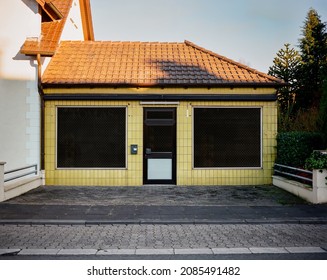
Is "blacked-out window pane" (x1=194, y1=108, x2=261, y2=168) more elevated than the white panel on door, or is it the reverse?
"blacked-out window pane" (x1=194, y1=108, x2=261, y2=168)

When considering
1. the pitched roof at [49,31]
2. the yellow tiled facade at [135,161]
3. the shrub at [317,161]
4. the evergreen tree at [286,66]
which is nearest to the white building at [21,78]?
the pitched roof at [49,31]

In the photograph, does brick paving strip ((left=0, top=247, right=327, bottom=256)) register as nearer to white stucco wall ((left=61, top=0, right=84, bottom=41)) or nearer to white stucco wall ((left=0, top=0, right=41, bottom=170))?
white stucco wall ((left=0, top=0, right=41, bottom=170))

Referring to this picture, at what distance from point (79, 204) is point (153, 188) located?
343 cm

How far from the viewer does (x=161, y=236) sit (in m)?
7.05

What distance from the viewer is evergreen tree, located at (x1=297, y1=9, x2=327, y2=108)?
31.2 m

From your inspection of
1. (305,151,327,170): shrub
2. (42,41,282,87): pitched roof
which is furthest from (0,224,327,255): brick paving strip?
(42,41,282,87): pitched roof

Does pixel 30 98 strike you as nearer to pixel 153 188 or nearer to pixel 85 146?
pixel 85 146

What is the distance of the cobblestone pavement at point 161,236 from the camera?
645cm

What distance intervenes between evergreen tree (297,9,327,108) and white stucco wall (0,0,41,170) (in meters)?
23.1

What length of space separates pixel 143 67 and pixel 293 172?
6.57 metres

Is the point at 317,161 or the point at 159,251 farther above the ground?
the point at 317,161

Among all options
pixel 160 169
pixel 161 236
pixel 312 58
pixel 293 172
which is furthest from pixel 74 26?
pixel 312 58

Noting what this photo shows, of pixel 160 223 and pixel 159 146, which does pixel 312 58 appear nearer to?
pixel 159 146

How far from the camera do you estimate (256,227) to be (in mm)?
7824
